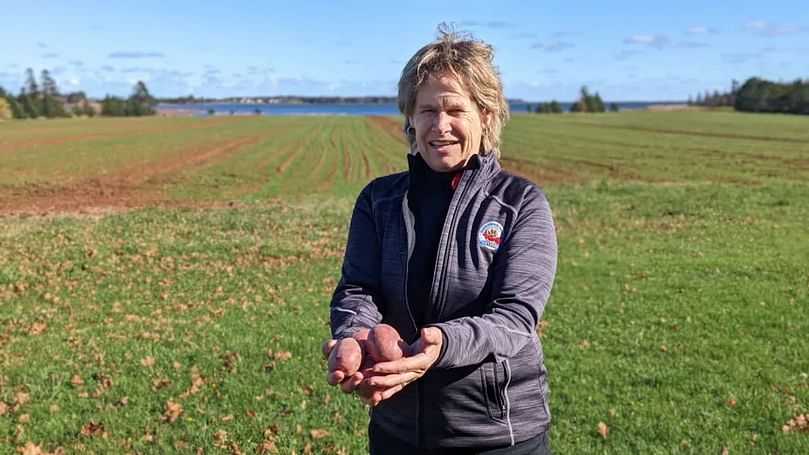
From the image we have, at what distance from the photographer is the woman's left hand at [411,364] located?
1947 millimetres

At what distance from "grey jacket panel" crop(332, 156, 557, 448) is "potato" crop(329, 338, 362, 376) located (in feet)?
0.54

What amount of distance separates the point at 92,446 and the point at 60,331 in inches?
147

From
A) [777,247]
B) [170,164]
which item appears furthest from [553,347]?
→ [170,164]

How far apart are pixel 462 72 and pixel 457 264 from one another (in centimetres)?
67

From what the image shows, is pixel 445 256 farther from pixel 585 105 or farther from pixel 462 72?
pixel 585 105

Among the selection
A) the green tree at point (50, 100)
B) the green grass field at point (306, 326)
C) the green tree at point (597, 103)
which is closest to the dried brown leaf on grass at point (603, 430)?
the green grass field at point (306, 326)

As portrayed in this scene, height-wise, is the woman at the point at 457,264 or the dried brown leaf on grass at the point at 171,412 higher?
the woman at the point at 457,264

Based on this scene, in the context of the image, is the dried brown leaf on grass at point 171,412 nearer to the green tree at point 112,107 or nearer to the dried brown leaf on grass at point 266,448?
the dried brown leaf on grass at point 266,448

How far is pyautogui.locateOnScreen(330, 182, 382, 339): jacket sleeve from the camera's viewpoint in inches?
91.7

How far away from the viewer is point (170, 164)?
39281mm

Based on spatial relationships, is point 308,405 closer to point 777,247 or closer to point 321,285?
point 321,285

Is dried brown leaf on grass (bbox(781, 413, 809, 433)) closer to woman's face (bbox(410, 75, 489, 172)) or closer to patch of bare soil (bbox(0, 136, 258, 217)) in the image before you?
woman's face (bbox(410, 75, 489, 172))

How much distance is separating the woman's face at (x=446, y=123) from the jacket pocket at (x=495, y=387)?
72cm

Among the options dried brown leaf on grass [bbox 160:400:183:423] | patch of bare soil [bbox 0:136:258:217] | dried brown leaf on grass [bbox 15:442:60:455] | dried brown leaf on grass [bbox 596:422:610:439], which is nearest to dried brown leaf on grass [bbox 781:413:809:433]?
dried brown leaf on grass [bbox 596:422:610:439]
